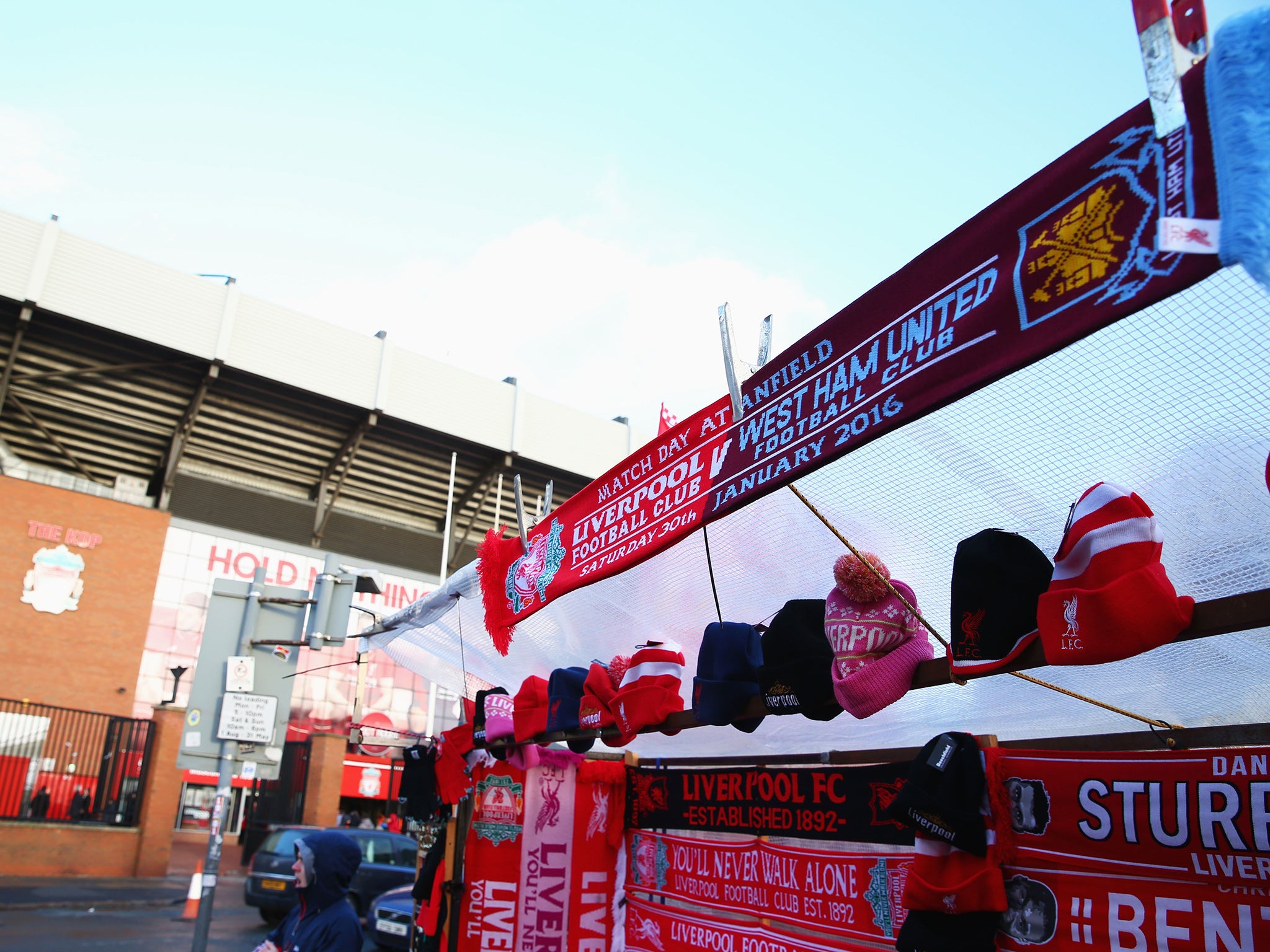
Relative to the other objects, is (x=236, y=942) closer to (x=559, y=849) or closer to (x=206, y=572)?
(x=559, y=849)

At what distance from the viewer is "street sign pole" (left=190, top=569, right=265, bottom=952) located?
706 centimetres

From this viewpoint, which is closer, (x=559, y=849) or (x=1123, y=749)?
(x=1123, y=749)

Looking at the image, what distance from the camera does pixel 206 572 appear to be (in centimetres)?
2394

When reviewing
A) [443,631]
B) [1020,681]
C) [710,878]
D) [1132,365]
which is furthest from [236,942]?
[1132,365]

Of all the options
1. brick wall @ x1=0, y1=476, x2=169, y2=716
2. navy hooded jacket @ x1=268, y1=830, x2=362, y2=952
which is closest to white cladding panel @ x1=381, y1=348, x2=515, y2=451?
brick wall @ x1=0, y1=476, x2=169, y2=716

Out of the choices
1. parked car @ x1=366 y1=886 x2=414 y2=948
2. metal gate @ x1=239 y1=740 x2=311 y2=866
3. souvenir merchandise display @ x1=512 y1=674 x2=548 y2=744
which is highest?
souvenir merchandise display @ x1=512 y1=674 x2=548 y2=744

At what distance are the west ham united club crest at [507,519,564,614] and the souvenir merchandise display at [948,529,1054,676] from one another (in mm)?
1985

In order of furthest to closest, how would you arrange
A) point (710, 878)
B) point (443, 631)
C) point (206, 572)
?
point (206, 572) → point (443, 631) → point (710, 878)

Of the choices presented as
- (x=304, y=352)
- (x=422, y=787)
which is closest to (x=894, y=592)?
(x=422, y=787)

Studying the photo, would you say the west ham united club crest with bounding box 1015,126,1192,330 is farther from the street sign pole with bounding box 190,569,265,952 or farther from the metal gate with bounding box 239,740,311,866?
the metal gate with bounding box 239,740,311,866

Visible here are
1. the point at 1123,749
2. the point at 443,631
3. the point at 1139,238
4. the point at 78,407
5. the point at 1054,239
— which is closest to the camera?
the point at 1139,238

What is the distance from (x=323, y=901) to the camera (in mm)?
4012

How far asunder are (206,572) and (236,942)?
1480 centimetres

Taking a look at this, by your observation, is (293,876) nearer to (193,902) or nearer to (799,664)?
(193,902)
